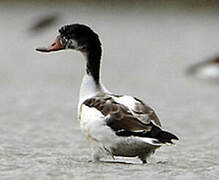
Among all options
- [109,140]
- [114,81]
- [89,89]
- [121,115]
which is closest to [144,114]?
[121,115]

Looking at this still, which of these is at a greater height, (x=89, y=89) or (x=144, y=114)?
(x=89, y=89)

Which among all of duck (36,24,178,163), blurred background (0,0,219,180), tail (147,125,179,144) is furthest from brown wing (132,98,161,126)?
blurred background (0,0,219,180)

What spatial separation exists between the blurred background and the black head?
30.5 inches

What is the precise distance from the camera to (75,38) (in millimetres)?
5906

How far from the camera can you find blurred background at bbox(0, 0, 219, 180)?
5.77m

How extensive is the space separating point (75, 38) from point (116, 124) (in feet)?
2.79

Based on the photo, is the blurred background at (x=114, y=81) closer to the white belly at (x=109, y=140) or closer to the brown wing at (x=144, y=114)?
the white belly at (x=109, y=140)

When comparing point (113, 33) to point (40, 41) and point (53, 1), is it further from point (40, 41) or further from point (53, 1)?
point (53, 1)

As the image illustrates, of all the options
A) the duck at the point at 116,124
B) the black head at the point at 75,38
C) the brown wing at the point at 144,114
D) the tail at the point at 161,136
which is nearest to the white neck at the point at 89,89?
the duck at the point at 116,124

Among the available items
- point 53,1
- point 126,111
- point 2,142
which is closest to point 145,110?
point 126,111

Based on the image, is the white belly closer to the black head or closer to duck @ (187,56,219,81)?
the black head

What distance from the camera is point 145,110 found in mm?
5500

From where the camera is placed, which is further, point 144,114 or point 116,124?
point 144,114

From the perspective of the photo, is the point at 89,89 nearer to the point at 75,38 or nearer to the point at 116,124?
the point at 75,38
